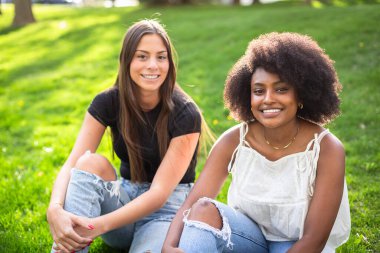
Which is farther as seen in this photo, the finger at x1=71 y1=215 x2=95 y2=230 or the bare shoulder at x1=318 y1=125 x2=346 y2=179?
the finger at x1=71 y1=215 x2=95 y2=230

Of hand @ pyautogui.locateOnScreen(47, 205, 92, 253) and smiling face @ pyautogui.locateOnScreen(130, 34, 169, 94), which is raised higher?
smiling face @ pyautogui.locateOnScreen(130, 34, 169, 94)

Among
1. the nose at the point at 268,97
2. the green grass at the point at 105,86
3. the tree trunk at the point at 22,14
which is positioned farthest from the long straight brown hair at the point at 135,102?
the tree trunk at the point at 22,14

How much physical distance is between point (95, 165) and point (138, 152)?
36 cm

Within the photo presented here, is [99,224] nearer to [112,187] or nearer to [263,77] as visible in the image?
[112,187]

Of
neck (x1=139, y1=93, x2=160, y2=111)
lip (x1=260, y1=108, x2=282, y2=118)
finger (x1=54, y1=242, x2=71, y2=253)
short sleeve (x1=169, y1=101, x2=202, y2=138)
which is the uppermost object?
lip (x1=260, y1=108, x2=282, y2=118)

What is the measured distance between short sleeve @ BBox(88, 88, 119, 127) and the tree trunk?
13.0 meters

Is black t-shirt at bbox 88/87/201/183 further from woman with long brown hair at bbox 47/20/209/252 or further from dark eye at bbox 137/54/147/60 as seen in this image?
dark eye at bbox 137/54/147/60

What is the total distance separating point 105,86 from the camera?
4.47 meters

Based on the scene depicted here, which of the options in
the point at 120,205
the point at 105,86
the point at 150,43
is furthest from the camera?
the point at 105,86

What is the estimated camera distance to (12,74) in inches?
363

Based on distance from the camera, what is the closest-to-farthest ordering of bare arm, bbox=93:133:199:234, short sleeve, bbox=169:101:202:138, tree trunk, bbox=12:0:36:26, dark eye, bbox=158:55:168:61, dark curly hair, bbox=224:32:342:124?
dark curly hair, bbox=224:32:342:124 → bare arm, bbox=93:133:199:234 → short sleeve, bbox=169:101:202:138 → dark eye, bbox=158:55:168:61 → tree trunk, bbox=12:0:36:26

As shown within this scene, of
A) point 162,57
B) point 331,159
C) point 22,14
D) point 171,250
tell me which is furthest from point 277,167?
point 22,14

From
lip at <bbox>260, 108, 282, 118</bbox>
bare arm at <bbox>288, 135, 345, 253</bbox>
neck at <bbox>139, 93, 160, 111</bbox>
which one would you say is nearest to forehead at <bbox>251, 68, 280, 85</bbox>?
lip at <bbox>260, 108, 282, 118</bbox>

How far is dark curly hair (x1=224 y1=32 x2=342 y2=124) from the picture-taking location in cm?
237
